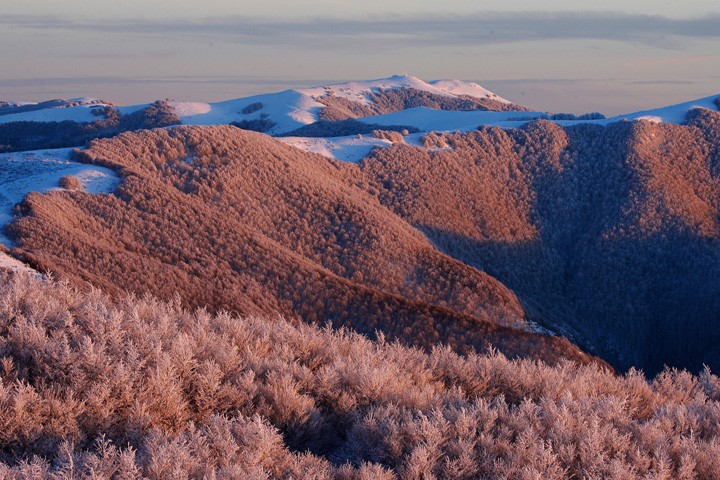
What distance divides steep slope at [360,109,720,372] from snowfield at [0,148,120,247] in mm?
12541

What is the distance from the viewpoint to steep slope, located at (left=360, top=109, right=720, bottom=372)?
30188mm

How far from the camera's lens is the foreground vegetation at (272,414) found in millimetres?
5141

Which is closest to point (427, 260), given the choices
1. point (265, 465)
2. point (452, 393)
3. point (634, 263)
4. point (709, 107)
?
point (634, 263)

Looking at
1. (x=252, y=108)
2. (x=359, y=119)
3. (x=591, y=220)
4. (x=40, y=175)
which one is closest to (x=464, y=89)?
(x=252, y=108)

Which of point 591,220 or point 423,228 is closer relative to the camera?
point 423,228

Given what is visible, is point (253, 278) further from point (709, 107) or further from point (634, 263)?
point (709, 107)

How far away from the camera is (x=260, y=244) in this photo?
77.8 ft

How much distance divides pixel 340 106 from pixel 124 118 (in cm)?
2500

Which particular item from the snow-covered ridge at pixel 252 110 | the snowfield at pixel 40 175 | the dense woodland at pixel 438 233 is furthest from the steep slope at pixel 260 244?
the snow-covered ridge at pixel 252 110

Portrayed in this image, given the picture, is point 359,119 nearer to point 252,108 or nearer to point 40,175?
point 252,108

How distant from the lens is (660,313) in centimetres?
3100

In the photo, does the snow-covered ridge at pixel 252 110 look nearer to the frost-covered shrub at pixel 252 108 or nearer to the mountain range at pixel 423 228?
the frost-covered shrub at pixel 252 108

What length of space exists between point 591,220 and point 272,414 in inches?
1304

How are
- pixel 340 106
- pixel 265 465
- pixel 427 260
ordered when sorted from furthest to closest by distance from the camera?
pixel 340 106 → pixel 427 260 → pixel 265 465
